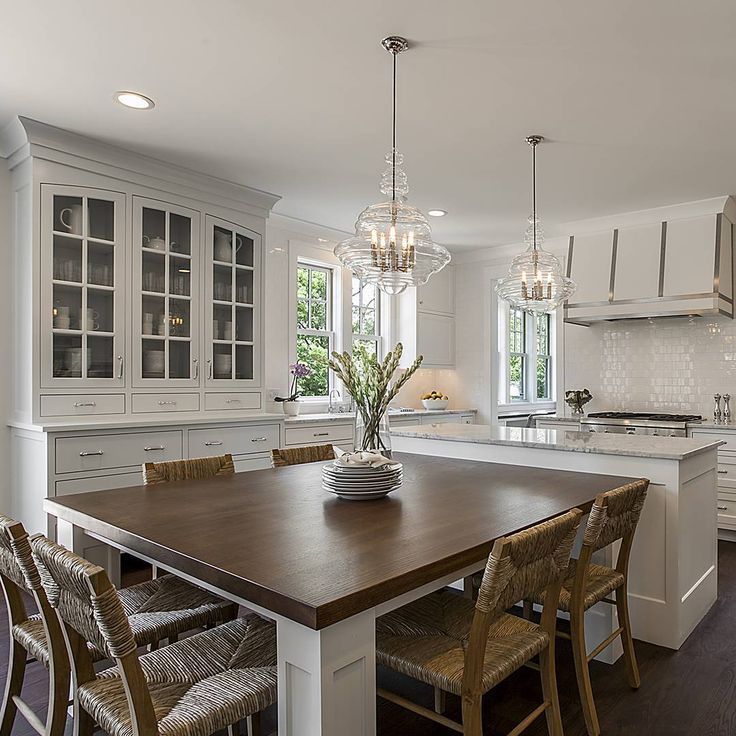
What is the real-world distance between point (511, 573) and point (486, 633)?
0.16m

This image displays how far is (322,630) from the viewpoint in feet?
3.82

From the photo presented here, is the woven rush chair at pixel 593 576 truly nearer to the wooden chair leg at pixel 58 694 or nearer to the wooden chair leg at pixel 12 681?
the wooden chair leg at pixel 58 694

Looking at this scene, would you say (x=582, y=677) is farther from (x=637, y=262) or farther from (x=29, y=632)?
(x=637, y=262)

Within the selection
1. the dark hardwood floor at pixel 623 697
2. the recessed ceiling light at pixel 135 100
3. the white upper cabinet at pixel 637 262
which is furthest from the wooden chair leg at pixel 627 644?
the white upper cabinet at pixel 637 262

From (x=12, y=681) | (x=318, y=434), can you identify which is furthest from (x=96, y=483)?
(x=318, y=434)

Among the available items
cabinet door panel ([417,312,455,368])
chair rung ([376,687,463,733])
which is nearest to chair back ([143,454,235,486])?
chair rung ([376,687,463,733])

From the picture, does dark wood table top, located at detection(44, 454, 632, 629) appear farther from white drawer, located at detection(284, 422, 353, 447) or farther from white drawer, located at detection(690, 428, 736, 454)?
white drawer, located at detection(690, 428, 736, 454)

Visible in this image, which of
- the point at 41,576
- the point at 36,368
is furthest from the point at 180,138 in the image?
the point at 41,576

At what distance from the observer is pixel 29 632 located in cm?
171

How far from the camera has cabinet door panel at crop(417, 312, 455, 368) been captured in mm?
6254

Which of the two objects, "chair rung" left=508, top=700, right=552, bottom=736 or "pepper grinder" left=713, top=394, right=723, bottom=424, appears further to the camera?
"pepper grinder" left=713, top=394, right=723, bottom=424

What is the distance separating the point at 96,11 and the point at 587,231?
4.37 m

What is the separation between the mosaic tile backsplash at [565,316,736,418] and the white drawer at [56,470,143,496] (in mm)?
4061

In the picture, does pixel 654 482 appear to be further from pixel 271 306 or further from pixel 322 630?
pixel 271 306
